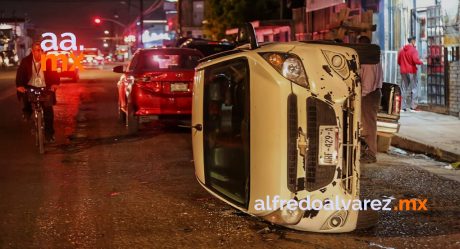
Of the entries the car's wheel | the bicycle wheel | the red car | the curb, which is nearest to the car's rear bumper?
the red car

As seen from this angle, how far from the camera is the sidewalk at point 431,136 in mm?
10008

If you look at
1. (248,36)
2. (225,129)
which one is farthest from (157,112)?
(248,36)

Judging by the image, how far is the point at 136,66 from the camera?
1230 centimetres

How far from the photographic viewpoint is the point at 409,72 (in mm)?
14797

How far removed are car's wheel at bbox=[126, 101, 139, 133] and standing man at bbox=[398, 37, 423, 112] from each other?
6375mm

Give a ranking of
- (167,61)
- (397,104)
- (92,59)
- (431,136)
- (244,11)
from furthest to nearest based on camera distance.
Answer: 1. (92,59)
2. (244,11)
3. (167,61)
4. (431,136)
5. (397,104)

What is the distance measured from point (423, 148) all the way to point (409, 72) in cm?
469

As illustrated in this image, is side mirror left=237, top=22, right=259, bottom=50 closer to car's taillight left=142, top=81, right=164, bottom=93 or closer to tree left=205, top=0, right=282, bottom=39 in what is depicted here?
car's taillight left=142, top=81, right=164, bottom=93

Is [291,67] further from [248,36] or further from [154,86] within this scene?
[154,86]

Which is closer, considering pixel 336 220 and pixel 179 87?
pixel 336 220

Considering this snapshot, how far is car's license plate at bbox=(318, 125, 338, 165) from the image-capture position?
5.04 m

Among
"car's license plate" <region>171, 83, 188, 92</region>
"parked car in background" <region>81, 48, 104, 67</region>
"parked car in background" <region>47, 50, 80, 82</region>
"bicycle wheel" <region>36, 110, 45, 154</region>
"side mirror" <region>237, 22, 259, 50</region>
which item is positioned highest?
"parked car in background" <region>81, 48, 104, 67</region>

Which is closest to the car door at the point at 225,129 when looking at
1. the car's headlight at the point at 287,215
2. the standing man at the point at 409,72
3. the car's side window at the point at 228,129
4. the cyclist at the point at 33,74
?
the car's side window at the point at 228,129

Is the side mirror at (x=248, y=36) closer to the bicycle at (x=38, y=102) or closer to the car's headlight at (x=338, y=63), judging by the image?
the car's headlight at (x=338, y=63)
